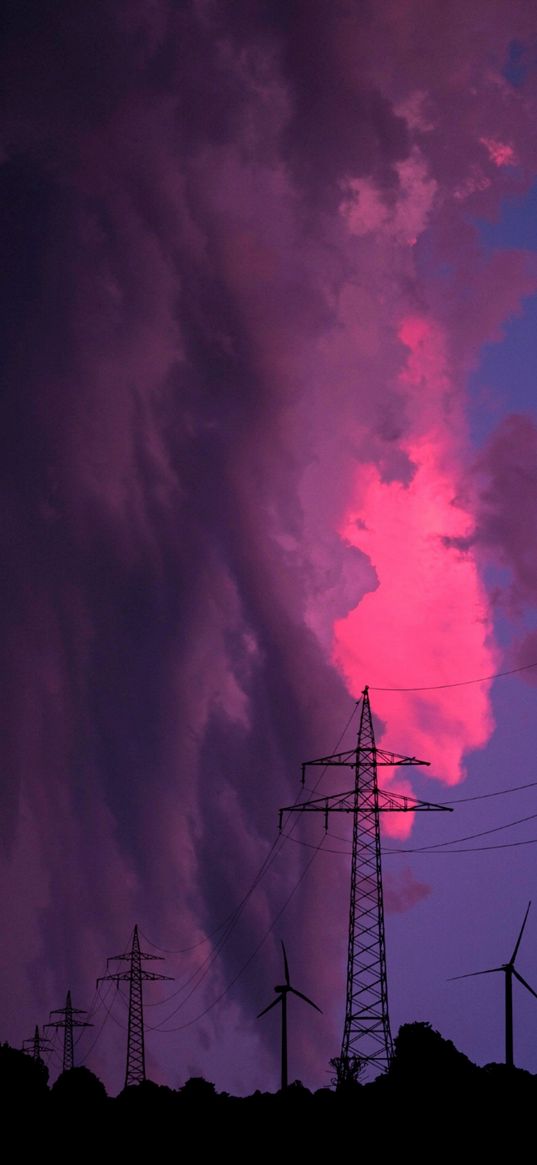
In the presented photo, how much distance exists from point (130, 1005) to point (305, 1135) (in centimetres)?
7118

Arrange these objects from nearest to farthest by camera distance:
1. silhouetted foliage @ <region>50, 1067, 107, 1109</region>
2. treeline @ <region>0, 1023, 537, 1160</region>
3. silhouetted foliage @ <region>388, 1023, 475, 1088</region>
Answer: treeline @ <region>0, 1023, 537, 1160</region>, silhouetted foliage @ <region>388, 1023, 475, 1088</region>, silhouetted foliage @ <region>50, 1067, 107, 1109</region>

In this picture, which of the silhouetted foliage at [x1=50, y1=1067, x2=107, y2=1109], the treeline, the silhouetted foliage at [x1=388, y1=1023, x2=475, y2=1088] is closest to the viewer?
the treeline

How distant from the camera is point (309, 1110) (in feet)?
318

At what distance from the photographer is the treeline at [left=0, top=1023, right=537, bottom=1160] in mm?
89562

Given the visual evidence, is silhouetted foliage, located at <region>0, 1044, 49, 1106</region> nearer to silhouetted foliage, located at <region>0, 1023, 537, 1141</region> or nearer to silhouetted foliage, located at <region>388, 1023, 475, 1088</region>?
silhouetted foliage, located at <region>0, 1023, 537, 1141</region>

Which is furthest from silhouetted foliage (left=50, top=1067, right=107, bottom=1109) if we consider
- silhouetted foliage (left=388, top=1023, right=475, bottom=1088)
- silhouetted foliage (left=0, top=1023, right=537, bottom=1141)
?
silhouetted foliage (left=388, top=1023, right=475, bottom=1088)

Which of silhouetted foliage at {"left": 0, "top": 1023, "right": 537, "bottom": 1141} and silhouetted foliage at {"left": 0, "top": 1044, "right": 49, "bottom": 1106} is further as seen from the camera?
silhouetted foliage at {"left": 0, "top": 1044, "right": 49, "bottom": 1106}

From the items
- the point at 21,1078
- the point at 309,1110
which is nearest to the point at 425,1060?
the point at 309,1110

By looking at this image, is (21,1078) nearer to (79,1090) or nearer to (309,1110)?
(79,1090)

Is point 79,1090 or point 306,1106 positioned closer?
point 306,1106

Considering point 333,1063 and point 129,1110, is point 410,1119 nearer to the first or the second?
point 129,1110

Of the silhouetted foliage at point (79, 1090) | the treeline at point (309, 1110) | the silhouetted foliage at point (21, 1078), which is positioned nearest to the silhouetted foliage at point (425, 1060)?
the treeline at point (309, 1110)

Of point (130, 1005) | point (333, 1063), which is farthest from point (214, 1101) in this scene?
point (130, 1005)

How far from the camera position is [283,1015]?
113m
